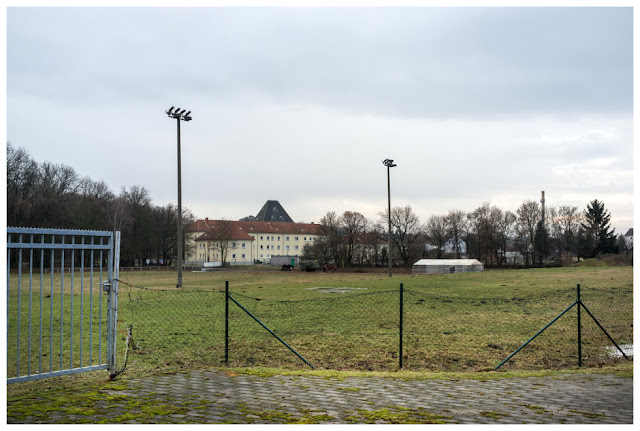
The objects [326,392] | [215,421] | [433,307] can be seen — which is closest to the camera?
[215,421]

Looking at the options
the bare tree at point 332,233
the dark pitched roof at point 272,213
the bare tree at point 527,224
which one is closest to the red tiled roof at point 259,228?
the dark pitched roof at point 272,213

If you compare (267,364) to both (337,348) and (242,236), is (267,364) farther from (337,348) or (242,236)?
(242,236)

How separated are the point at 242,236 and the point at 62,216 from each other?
6226 cm

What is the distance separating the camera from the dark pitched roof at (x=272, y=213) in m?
142

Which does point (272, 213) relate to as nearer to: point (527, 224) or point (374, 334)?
point (527, 224)

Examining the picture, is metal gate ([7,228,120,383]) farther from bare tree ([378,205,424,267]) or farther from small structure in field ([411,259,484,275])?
bare tree ([378,205,424,267])

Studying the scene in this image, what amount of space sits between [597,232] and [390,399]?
256 feet

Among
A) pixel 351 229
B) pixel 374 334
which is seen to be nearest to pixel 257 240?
pixel 351 229

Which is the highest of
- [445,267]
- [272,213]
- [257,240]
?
[272,213]

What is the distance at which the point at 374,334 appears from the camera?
529 inches

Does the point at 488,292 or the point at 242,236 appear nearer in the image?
the point at 488,292

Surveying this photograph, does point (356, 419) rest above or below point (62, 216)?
below

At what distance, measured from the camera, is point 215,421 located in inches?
219

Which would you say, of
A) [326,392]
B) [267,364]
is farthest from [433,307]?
[326,392]
